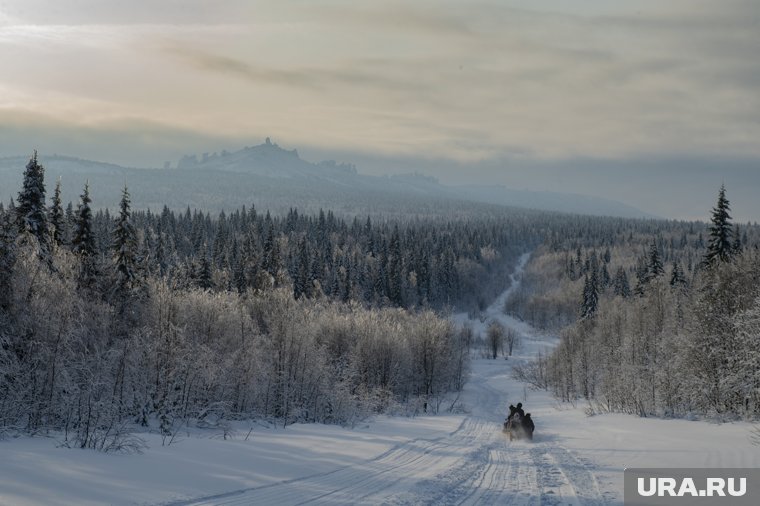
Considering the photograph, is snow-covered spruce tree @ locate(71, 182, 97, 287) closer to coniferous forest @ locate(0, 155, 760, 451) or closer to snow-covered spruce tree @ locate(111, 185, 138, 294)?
coniferous forest @ locate(0, 155, 760, 451)

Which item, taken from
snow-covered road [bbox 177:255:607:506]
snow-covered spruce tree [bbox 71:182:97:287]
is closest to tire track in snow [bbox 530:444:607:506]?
snow-covered road [bbox 177:255:607:506]

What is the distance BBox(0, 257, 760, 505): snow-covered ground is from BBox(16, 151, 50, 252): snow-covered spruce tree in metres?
23.9

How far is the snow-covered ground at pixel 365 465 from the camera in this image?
12.3 metres

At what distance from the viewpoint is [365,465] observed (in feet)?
56.1

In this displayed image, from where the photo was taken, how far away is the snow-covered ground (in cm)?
1234

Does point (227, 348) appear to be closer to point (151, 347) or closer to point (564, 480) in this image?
point (151, 347)

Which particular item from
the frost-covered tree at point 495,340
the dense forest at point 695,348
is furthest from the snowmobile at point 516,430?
the frost-covered tree at point 495,340

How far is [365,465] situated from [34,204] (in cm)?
3493

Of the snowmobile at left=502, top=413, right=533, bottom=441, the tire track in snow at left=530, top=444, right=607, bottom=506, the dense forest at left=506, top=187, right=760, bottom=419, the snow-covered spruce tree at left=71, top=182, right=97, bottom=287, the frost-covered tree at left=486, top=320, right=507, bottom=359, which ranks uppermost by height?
the snow-covered spruce tree at left=71, top=182, right=97, bottom=287

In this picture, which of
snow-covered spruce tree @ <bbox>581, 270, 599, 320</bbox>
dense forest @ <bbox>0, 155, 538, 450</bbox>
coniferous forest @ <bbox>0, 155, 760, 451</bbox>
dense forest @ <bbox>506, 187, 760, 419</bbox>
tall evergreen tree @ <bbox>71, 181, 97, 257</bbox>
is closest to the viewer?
dense forest @ <bbox>0, 155, 538, 450</bbox>

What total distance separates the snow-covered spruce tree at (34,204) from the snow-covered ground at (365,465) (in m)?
23.9

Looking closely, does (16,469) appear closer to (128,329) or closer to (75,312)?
(75,312)

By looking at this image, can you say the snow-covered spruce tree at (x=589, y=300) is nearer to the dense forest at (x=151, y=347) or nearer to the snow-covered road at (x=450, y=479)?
the dense forest at (x=151, y=347)

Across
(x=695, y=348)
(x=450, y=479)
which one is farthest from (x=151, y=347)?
(x=695, y=348)
